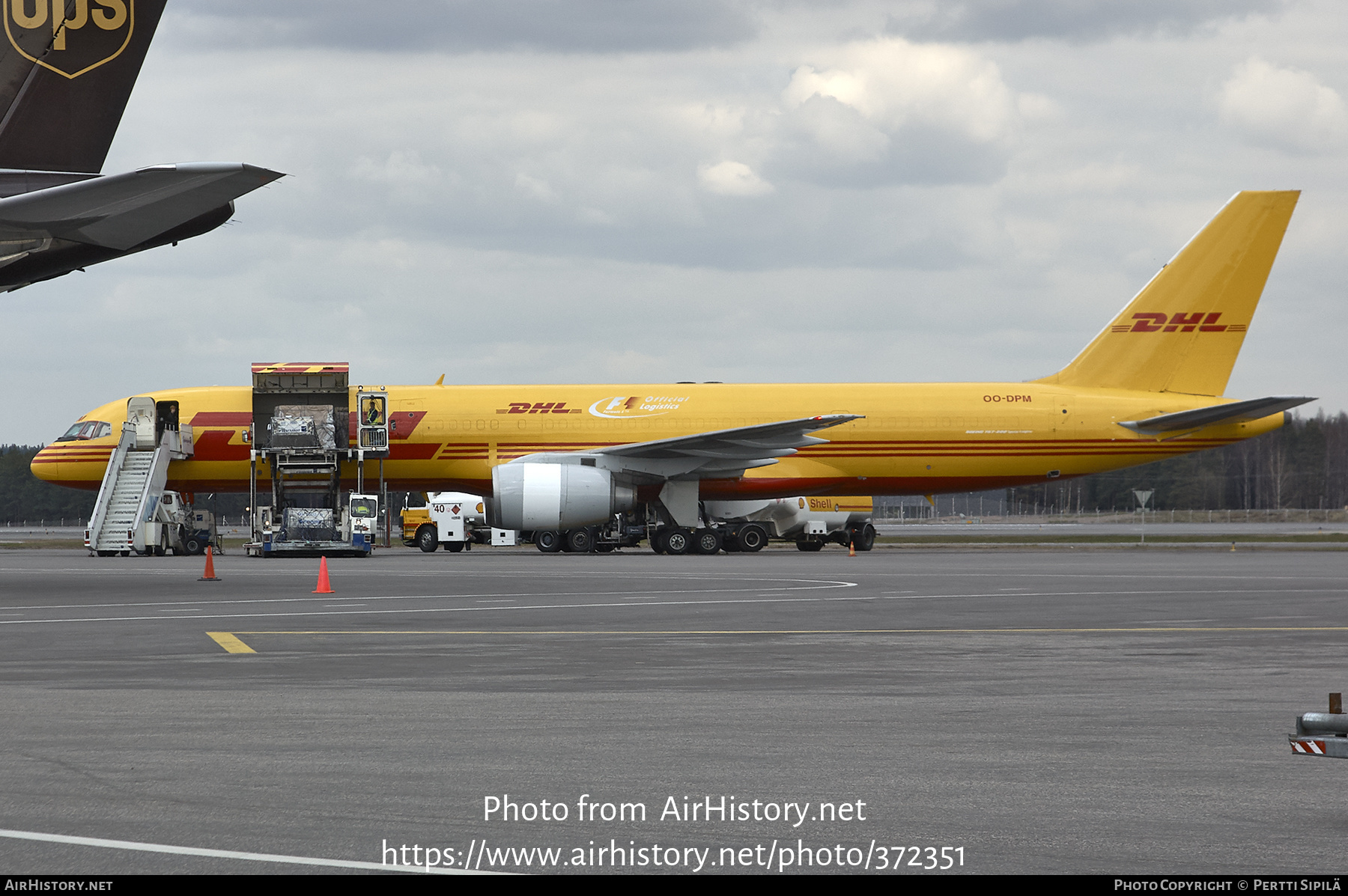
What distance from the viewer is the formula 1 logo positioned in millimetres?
36906

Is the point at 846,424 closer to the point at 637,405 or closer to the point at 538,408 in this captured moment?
the point at 637,405

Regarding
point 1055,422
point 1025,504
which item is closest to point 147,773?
point 1055,422

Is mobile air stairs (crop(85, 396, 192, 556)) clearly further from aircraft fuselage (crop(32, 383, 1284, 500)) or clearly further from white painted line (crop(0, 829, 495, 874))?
white painted line (crop(0, 829, 495, 874))

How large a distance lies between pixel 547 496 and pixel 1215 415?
17.8 meters

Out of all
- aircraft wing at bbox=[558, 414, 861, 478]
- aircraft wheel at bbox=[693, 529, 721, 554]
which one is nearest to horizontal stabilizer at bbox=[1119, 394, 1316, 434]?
aircraft wing at bbox=[558, 414, 861, 478]

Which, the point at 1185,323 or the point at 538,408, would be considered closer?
the point at 538,408

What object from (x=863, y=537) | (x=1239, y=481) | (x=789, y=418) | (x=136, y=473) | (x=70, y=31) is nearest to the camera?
(x=70, y=31)

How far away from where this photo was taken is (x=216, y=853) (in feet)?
16.5

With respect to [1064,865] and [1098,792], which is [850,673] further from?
[1064,865]

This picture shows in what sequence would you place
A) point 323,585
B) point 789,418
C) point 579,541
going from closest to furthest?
point 323,585 → point 789,418 → point 579,541

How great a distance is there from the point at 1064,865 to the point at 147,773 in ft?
14.3

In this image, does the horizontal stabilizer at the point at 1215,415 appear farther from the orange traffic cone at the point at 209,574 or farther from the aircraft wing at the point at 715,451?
the orange traffic cone at the point at 209,574

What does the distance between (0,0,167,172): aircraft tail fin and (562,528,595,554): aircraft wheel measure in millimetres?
21487

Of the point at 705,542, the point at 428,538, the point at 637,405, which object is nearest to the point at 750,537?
the point at 705,542
